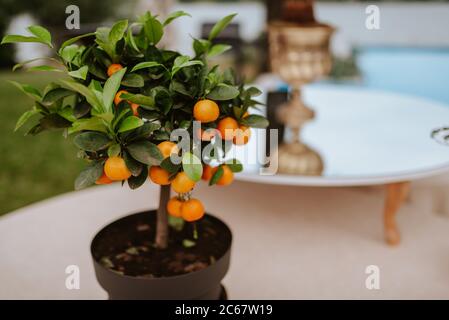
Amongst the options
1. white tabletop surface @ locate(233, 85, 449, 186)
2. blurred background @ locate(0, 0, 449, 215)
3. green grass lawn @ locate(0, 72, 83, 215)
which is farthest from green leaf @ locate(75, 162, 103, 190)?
green grass lawn @ locate(0, 72, 83, 215)

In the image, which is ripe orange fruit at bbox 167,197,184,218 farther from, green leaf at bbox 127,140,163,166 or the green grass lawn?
the green grass lawn

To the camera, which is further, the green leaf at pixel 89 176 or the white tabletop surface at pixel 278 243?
the white tabletop surface at pixel 278 243

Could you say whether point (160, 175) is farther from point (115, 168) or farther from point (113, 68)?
point (113, 68)

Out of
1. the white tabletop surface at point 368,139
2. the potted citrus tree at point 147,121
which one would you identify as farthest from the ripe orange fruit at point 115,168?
the white tabletop surface at point 368,139

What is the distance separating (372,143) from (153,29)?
1190mm

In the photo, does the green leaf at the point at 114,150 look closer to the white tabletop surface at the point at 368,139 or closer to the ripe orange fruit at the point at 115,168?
the ripe orange fruit at the point at 115,168

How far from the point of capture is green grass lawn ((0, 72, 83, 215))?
262 cm

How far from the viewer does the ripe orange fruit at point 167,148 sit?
727mm

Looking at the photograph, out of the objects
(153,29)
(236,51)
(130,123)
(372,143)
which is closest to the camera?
(130,123)

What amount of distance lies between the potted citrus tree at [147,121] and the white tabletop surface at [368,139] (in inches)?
14.9

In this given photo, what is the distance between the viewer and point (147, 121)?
0.81 m

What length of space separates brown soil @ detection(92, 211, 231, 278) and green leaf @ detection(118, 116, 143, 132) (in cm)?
35

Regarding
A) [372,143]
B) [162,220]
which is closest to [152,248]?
[162,220]
